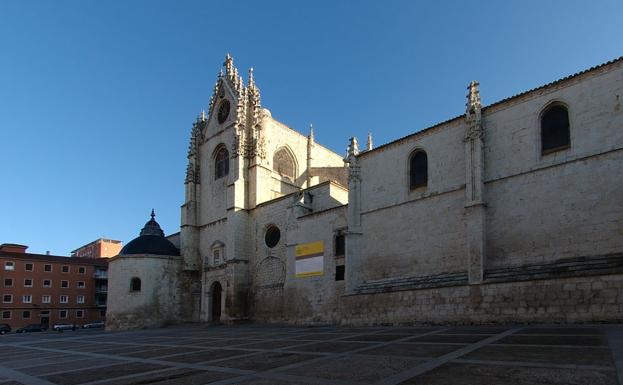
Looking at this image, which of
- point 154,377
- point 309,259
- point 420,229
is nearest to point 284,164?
point 309,259

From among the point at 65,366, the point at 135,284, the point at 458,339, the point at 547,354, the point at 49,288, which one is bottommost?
the point at 49,288

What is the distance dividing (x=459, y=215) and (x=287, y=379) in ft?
49.7

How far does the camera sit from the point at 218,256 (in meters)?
36.4

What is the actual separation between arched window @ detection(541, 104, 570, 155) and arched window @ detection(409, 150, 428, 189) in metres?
5.66

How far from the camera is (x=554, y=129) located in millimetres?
18875

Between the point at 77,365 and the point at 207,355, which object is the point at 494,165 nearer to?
the point at 207,355

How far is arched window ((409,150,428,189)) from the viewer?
23.3 meters

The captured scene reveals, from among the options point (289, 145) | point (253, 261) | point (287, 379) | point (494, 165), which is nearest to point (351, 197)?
point (494, 165)

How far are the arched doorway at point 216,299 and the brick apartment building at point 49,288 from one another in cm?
3238

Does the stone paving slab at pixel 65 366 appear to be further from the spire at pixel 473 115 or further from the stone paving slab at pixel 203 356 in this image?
the spire at pixel 473 115

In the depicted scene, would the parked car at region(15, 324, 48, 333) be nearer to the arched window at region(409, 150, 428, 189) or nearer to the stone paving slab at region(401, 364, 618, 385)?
the arched window at region(409, 150, 428, 189)

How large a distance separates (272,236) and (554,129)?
1931 centimetres

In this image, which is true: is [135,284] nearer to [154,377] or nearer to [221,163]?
[221,163]

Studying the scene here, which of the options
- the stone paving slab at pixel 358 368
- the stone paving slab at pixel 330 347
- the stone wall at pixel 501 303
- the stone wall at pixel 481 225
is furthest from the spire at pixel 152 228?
the stone paving slab at pixel 358 368
